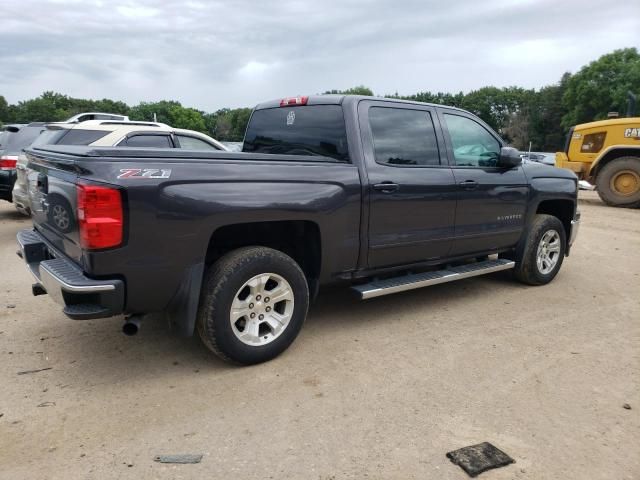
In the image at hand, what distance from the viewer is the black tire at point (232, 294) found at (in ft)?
10.7

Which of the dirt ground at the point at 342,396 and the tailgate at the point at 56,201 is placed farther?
the tailgate at the point at 56,201

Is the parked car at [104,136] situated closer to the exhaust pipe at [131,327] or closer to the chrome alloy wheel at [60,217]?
the chrome alloy wheel at [60,217]

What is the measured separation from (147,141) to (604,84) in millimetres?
56083

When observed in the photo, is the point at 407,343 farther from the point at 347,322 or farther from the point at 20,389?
the point at 20,389

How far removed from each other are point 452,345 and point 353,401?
125cm

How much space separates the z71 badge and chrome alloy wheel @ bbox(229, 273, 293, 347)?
0.90 metres

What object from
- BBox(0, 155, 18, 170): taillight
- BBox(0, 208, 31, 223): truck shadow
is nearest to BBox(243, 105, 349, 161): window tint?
BBox(0, 155, 18, 170): taillight

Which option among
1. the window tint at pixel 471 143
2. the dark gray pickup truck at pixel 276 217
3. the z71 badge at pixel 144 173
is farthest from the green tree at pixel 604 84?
the z71 badge at pixel 144 173

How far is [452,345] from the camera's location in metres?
4.00

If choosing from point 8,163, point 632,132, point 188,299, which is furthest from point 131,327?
point 632,132

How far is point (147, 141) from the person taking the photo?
739 centimetres

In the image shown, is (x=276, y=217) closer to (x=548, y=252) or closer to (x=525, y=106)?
(x=548, y=252)

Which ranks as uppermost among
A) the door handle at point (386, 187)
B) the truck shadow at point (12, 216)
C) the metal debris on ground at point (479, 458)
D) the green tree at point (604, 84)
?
the green tree at point (604, 84)

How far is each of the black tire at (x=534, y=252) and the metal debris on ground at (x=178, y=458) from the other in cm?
424
